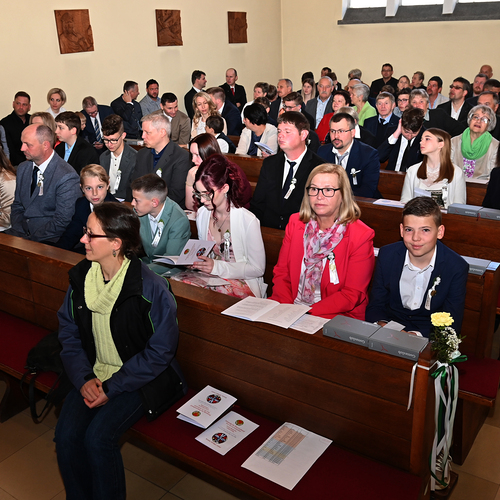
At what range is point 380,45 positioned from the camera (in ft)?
44.1

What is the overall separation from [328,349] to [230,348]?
540 millimetres

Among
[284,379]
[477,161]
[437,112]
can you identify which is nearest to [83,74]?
[437,112]

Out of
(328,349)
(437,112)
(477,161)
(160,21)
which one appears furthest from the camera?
(160,21)

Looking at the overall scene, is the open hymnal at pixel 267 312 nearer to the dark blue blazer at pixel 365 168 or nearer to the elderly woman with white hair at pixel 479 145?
the dark blue blazer at pixel 365 168

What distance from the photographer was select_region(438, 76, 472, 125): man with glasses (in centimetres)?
852

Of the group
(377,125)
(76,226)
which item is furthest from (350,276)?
(377,125)

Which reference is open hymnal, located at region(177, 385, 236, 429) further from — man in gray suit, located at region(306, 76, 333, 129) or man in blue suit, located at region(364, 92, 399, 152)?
man in gray suit, located at region(306, 76, 333, 129)

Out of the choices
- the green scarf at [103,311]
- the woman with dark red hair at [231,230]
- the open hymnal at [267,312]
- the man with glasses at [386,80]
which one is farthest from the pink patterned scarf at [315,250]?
the man with glasses at [386,80]

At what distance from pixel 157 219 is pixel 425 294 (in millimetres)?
1714

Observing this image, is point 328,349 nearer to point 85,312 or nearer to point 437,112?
point 85,312

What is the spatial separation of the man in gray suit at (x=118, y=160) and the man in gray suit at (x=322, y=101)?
4688 mm

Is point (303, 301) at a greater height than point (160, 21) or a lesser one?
lesser

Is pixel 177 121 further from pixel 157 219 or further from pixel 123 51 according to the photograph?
pixel 157 219

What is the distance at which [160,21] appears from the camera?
11.0 metres
